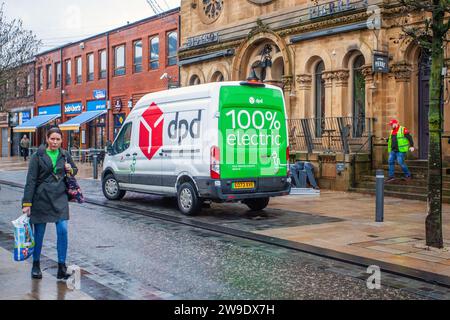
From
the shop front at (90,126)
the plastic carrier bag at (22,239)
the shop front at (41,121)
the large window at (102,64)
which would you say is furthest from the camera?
the shop front at (41,121)

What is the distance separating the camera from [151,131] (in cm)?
1359

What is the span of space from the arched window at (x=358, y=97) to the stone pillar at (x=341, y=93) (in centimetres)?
28

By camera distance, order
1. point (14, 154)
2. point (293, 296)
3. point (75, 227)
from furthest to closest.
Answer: point (14, 154), point (75, 227), point (293, 296)

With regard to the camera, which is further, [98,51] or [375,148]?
[98,51]

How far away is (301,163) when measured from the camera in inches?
710

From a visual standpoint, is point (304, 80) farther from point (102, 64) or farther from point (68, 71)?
point (68, 71)

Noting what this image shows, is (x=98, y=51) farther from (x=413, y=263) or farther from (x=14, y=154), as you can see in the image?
(x=413, y=263)

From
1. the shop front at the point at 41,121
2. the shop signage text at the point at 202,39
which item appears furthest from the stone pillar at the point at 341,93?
the shop front at the point at 41,121

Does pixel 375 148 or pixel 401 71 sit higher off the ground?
pixel 401 71

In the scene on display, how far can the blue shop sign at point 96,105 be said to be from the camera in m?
37.1

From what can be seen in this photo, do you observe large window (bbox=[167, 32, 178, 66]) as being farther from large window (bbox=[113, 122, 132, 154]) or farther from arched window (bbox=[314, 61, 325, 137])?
large window (bbox=[113, 122, 132, 154])

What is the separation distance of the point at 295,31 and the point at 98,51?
2050cm

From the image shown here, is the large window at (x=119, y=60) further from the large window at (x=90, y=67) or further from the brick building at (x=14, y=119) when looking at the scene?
the brick building at (x=14, y=119)

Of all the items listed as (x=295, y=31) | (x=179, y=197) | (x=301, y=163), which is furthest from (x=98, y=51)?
(x=179, y=197)
